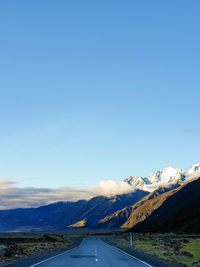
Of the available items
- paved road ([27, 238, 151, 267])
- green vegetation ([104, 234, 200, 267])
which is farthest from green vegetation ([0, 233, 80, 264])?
green vegetation ([104, 234, 200, 267])

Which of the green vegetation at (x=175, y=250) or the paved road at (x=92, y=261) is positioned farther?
the green vegetation at (x=175, y=250)

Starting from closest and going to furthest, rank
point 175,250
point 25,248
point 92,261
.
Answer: point 92,261
point 175,250
point 25,248

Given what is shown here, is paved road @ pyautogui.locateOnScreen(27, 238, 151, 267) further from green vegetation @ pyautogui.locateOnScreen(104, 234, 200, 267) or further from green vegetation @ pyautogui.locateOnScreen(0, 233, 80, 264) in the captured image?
green vegetation @ pyautogui.locateOnScreen(0, 233, 80, 264)

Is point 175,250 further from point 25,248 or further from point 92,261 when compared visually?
point 25,248

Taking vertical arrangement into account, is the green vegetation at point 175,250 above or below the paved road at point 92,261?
above

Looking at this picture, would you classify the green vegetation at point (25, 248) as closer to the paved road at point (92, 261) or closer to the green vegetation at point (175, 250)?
the paved road at point (92, 261)

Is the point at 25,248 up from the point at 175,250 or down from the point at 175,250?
down

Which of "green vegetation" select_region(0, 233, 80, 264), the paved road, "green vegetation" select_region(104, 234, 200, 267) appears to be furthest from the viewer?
"green vegetation" select_region(0, 233, 80, 264)

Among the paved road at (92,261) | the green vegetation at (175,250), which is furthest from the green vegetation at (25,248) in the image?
the green vegetation at (175,250)

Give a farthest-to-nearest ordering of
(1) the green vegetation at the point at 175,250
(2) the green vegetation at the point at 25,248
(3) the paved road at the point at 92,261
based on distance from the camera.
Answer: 1. (2) the green vegetation at the point at 25,248
2. (1) the green vegetation at the point at 175,250
3. (3) the paved road at the point at 92,261

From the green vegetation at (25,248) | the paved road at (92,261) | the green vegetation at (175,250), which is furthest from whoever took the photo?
the green vegetation at (25,248)

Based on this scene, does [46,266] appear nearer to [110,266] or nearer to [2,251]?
[110,266]

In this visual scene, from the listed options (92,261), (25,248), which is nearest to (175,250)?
(92,261)

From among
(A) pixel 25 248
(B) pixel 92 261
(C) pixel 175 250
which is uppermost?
(C) pixel 175 250
